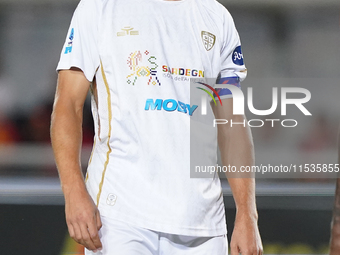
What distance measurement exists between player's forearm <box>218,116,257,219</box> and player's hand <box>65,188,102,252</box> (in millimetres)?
415

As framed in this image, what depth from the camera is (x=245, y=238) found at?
1.36 metres

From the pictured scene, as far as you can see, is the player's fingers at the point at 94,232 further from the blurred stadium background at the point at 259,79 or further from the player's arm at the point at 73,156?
the blurred stadium background at the point at 259,79

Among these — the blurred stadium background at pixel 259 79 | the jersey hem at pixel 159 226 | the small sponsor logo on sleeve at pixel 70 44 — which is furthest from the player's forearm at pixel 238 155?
the blurred stadium background at pixel 259 79

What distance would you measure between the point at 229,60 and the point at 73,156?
52 centimetres

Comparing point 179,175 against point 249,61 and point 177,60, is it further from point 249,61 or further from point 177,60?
point 249,61

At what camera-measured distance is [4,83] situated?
354cm

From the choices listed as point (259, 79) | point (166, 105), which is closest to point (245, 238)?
point (166, 105)

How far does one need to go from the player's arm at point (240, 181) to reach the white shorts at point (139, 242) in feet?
0.40

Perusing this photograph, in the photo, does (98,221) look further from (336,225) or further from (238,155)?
(336,225)

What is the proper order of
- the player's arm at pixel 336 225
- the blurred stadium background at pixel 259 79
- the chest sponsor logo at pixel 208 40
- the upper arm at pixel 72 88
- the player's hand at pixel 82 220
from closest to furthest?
1. the player's arm at pixel 336 225
2. the player's hand at pixel 82 220
3. the upper arm at pixel 72 88
4. the chest sponsor logo at pixel 208 40
5. the blurred stadium background at pixel 259 79

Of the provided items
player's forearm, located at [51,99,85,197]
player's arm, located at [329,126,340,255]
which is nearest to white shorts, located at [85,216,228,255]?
player's forearm, located at [51,99,85,197]

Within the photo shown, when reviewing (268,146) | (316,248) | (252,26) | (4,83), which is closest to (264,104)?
(268,146)

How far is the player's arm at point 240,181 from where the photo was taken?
1.37 metres

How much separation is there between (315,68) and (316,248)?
4.02 feet
